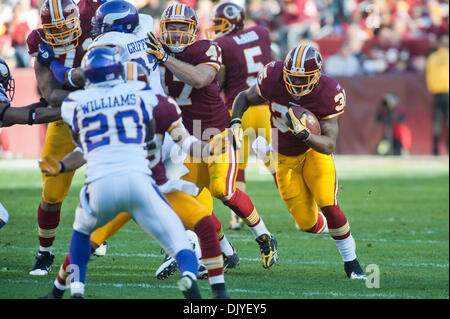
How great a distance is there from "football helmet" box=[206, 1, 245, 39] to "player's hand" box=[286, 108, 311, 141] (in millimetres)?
2561

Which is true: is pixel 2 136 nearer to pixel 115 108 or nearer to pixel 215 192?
pixel 215 192

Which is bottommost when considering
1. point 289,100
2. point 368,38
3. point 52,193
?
point 368,38

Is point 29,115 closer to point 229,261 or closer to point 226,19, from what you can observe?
point 229,261

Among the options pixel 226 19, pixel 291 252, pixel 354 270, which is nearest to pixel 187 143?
pixel 354 270

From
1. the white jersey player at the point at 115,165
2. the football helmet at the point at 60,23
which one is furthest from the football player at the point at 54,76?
the white jersey player at the point at 115,165

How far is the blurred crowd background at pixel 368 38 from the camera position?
1523cm

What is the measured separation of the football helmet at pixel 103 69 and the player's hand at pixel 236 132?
3.78 ft

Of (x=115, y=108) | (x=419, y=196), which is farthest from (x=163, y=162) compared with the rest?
(x=419, y=196)

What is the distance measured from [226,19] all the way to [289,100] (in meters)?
2.18

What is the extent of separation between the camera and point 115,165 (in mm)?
4207

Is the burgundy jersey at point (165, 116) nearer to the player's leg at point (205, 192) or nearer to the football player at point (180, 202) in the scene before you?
the football player at point (180, 202)

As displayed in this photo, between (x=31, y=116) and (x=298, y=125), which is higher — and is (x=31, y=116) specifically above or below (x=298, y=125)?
above

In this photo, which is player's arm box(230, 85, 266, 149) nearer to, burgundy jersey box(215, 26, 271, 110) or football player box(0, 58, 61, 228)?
football player box(0, 58, 61, 228)
